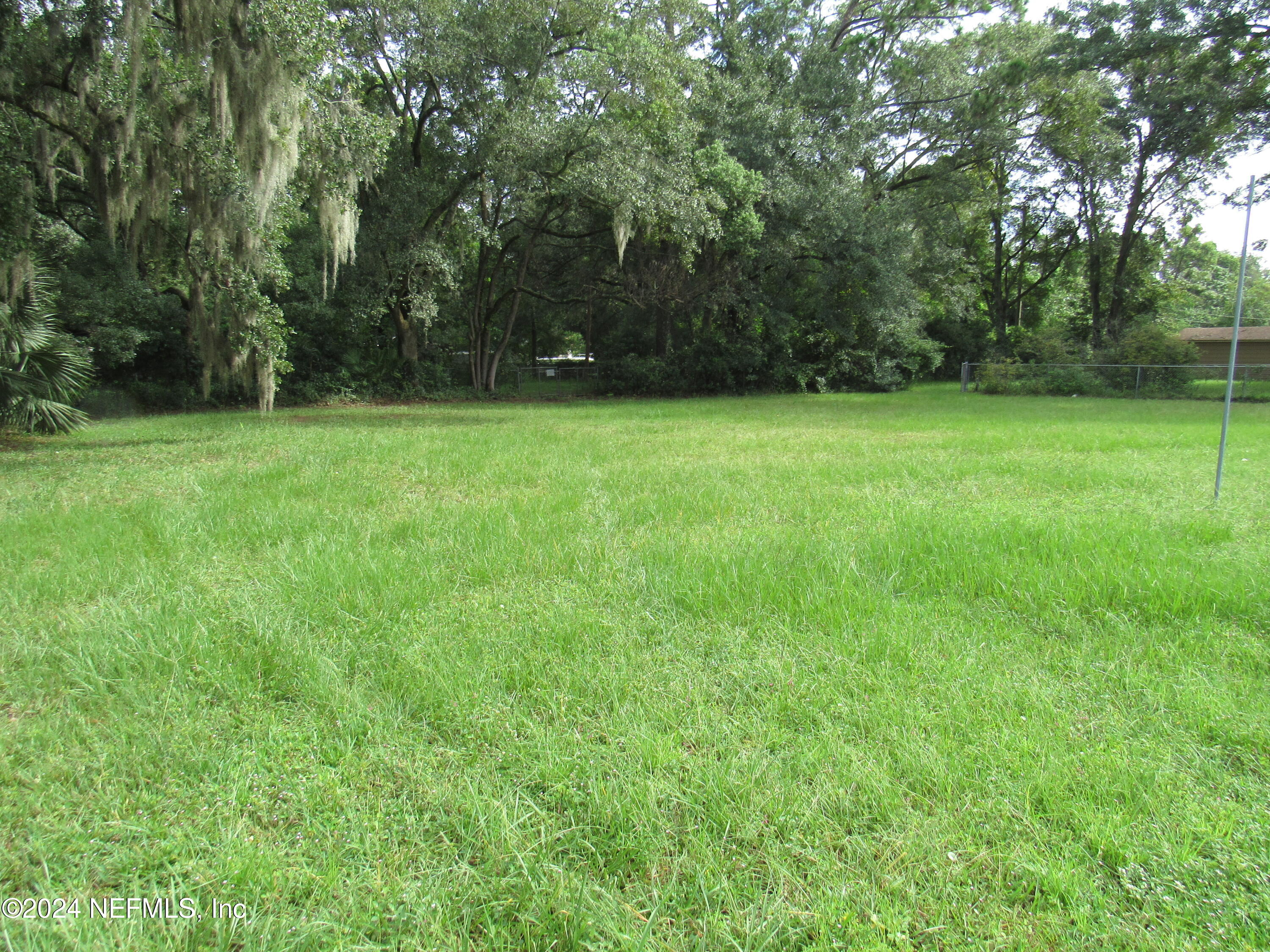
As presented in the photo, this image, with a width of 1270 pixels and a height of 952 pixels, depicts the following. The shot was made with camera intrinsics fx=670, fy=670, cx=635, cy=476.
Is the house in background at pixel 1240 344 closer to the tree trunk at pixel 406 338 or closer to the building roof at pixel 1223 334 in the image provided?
the building roof at pixel 1223 334

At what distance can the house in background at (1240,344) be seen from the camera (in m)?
38.1

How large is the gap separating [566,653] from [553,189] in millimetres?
15204

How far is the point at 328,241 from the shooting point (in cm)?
1221

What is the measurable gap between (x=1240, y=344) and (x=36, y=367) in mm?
51065

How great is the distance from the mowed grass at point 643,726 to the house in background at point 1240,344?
145ft

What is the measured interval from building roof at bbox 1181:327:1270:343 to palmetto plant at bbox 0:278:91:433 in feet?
153

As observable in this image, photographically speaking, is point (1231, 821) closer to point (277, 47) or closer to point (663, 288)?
point (277, 47)

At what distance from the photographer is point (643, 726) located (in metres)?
2.37

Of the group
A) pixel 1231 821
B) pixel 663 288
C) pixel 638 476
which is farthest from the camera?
pixel 663 288

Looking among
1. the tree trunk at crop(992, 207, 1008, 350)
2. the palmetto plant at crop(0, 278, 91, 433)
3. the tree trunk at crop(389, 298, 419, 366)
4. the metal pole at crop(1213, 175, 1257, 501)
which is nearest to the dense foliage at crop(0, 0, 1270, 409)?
the tree trunk at crop(389, 298, 419, 366)

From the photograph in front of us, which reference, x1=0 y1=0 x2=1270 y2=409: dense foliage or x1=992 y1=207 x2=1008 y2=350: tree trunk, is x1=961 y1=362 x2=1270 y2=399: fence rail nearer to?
x1=0 y1=0 x2=1270 y2=409: dense foliage

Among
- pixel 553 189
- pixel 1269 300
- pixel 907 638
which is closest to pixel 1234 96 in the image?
pixel 553 189

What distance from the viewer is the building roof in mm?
37906

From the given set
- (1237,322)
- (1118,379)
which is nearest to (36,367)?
(1237,322)
